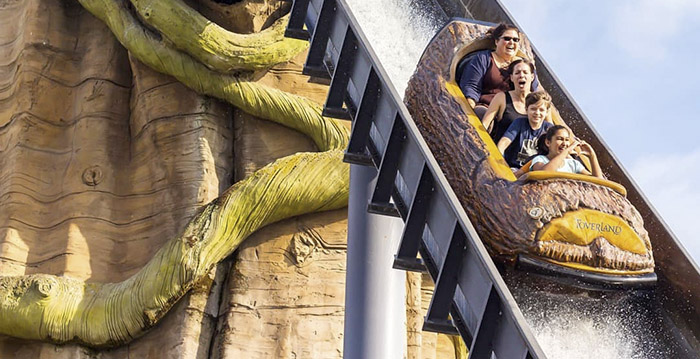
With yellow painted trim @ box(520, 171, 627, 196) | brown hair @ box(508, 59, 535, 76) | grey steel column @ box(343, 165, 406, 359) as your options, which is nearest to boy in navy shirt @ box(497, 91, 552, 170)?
brown hair @ box(508, 59, 535, 76)

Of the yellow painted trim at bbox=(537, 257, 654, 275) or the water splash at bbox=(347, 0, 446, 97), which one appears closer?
the yellow painted trim at bbox=(537, 257, 654, 275)

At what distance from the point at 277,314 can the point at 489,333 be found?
392 cm

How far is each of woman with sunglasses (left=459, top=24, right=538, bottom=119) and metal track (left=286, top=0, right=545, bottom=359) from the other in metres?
0.68

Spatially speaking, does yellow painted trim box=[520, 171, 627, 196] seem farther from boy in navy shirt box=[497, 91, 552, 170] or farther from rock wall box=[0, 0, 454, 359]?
rock wall box=[0, 0, 454, 359]

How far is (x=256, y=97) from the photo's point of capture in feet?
38.2

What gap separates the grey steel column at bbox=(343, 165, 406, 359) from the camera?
858 centimetres

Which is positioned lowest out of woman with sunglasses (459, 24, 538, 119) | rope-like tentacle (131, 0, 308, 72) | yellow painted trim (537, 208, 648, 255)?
yellow painted trim (537, 208, 648, 255)

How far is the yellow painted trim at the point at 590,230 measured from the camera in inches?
305

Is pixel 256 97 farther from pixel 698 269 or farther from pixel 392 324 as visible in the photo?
pixel 698 269

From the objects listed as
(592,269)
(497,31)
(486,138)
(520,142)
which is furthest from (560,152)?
(497,31)

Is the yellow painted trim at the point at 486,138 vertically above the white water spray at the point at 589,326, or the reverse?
the yellow painted trim at the point at 486,138

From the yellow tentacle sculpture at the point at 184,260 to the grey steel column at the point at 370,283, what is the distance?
1.69 metres

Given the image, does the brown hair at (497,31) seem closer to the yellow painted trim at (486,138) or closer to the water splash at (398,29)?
the yellow painted trim at (486,138)

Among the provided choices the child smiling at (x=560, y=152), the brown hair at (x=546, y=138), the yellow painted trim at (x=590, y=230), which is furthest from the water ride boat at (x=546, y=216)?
the brown hair at (x=546, y=138)
